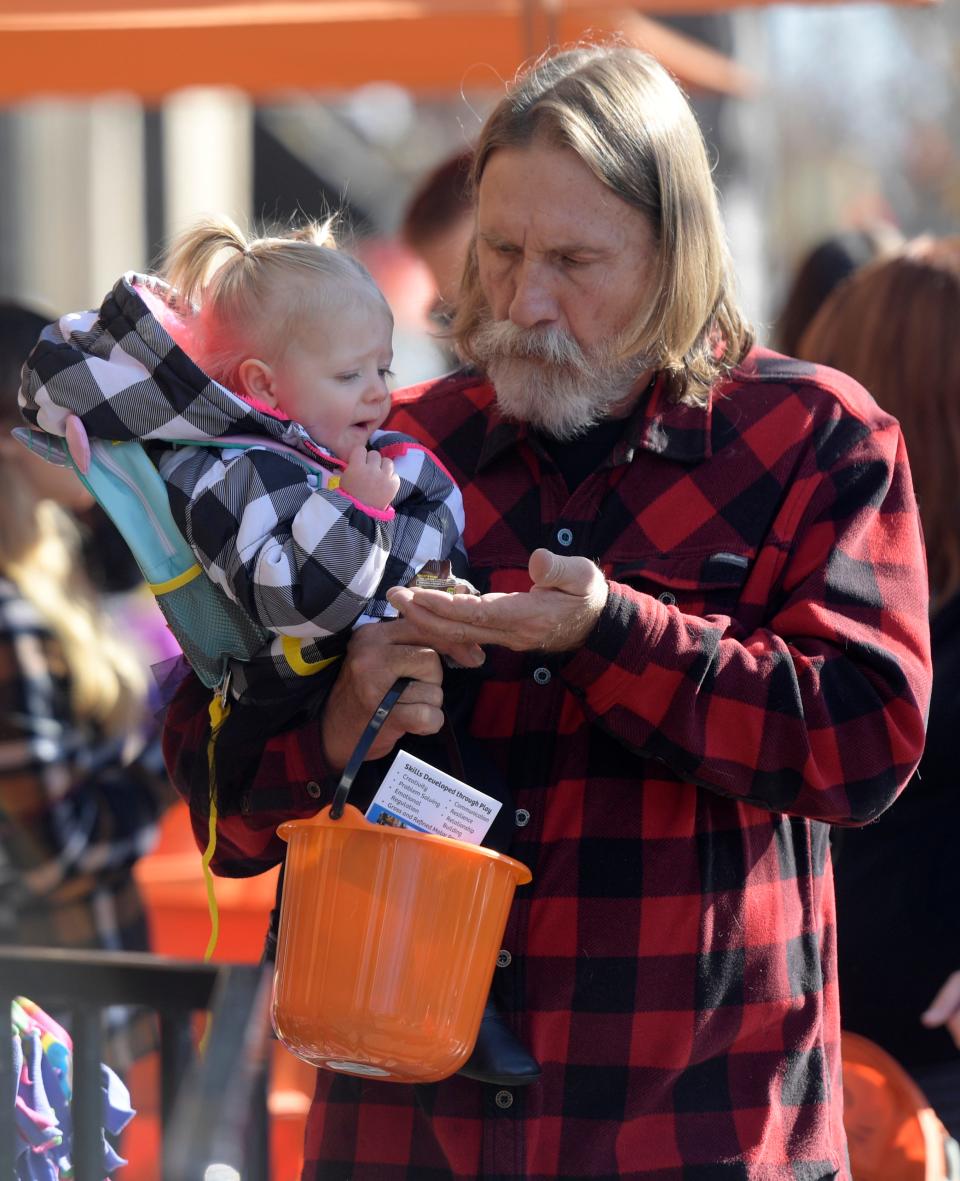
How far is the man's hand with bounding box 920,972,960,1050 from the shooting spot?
8.65ft

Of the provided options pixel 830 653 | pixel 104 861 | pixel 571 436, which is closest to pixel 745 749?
pixel 830 653

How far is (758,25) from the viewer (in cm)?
1554

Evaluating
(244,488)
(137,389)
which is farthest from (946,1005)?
(137,389)

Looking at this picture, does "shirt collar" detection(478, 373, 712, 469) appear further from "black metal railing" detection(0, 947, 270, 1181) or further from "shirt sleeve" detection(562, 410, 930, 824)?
"black metal railing" detection(0, 947, 270, 1181)

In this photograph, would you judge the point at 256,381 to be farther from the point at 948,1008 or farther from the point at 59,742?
the point at 948,1008

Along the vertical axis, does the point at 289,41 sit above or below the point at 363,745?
above

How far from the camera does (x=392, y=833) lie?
174 cm

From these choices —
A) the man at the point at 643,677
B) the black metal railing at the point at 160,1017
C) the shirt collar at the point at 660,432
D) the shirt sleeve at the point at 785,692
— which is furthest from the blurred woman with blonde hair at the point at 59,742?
the shirt sleeve at the point at 785,692

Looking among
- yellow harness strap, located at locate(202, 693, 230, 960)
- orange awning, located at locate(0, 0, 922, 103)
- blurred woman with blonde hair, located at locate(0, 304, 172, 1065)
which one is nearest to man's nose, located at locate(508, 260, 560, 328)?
yellow harness strap, located at locate(202, 693, 230, 960)

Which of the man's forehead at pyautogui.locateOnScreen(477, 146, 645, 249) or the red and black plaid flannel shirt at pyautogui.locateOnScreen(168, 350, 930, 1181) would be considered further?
the man's forehead at pyautogui.locateOnScreen(477, 146, 645, 249)

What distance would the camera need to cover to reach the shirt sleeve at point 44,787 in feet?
10.3

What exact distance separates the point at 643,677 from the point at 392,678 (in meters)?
0.29

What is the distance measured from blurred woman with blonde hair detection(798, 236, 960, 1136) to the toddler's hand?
1192 mm

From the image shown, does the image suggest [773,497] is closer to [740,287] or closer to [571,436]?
[571,436]
